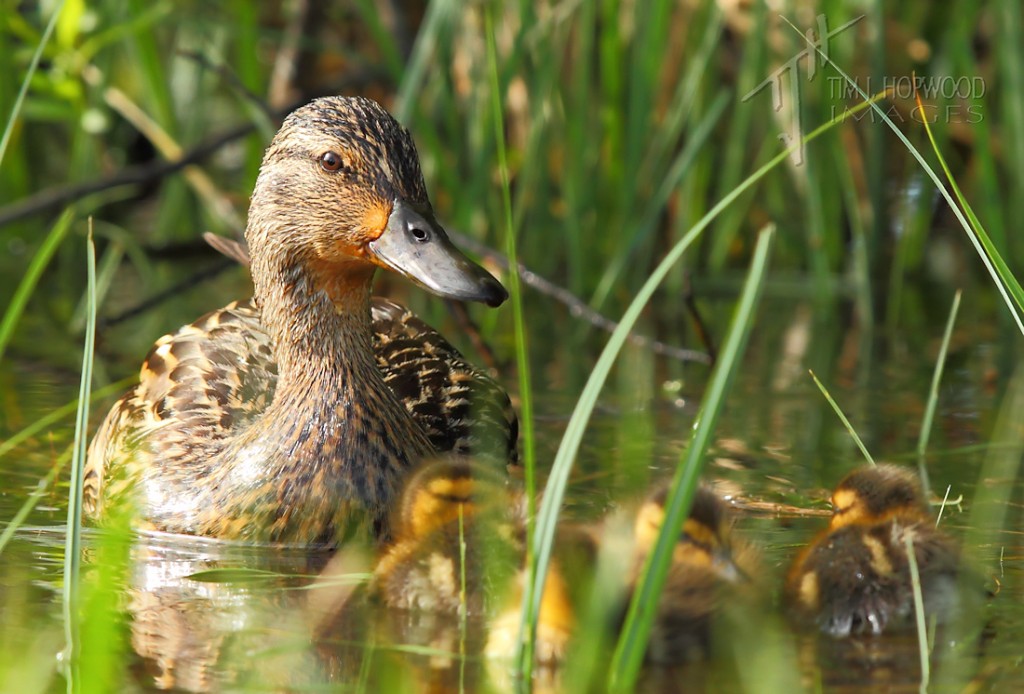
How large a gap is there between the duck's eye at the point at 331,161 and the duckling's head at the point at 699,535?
3.90 ft

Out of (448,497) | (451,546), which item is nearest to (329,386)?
(448,497)

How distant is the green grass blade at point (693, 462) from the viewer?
6.98ft

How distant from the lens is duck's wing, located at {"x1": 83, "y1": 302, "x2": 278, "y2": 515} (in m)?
3.70

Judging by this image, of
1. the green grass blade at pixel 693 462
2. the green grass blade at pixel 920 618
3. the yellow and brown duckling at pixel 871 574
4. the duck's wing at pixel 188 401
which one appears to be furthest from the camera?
the duck's wing at pixel 188 401

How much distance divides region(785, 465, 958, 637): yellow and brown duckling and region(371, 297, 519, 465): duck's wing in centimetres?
100

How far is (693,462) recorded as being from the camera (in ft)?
7.11

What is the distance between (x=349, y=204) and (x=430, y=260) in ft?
0.85

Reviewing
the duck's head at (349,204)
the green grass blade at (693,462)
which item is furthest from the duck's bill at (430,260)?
the green grass blade at (693,462)

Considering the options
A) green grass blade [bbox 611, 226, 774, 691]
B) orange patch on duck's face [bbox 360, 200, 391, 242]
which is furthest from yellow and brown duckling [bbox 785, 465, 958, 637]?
orange patch on duck's face [bbox 360, 200, 391, 242]

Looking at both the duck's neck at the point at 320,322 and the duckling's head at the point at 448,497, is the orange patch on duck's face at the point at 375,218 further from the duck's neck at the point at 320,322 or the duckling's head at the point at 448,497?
the duckling's head at the point at 448,497

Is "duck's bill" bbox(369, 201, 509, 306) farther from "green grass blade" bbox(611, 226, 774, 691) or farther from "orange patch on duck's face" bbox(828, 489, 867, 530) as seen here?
→ "green grass blade" bbox(611, 226, 774, 691)

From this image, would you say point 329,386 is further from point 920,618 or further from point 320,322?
point 920,618

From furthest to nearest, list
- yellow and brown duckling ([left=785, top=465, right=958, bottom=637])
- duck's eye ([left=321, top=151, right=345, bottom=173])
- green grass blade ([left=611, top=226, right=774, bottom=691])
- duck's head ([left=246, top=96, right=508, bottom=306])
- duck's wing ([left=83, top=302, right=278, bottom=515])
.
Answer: duck's wing ([left=83, top=302, right=278, bottom=515]) → duck's eye ([left=321, top=151, right=345, bottom=173]) → duck's head ([left=246, top=96, right=508, bottom=306]) → yellow and brown duckling ([left=785, top=465, right=958, bottom=637]) → green grass blade ([left=611, top=226, right=774, bottom=691])

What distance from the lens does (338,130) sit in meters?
3.59
